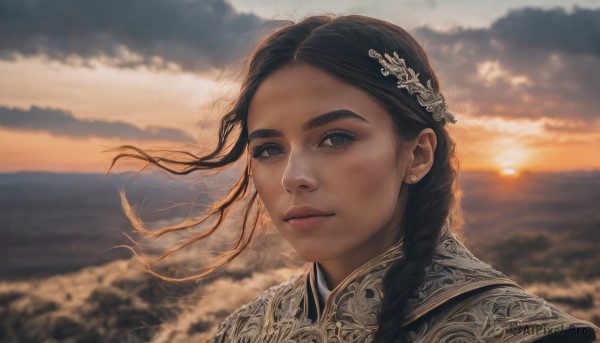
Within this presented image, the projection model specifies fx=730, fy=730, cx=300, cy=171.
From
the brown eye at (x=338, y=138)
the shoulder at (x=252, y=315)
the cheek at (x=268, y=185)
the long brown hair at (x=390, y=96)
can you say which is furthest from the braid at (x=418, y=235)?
the shoulder at (x=252, y=315)

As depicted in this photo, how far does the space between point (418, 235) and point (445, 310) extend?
13.0 inches

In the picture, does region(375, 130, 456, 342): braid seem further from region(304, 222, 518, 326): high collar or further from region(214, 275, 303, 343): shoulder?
region(214, 275, 303, 343): shoulder

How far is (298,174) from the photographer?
2768mm

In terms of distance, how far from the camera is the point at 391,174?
112 inches

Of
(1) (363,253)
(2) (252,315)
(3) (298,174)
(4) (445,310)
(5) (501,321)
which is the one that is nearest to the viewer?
(5) (501,321)

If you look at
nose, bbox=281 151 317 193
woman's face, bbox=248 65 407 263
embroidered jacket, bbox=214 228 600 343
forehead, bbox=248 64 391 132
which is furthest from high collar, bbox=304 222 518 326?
forehead, bbox=248 64 391 132

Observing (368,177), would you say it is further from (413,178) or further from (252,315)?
(252,315)

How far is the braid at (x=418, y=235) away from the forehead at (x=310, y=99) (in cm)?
34

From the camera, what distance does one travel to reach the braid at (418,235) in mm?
2682

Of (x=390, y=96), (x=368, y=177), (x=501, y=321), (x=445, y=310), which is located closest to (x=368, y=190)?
(x=368, y=177)

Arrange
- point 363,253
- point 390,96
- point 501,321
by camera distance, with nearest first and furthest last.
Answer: point 501,321 → point 390,96 → point 363,253

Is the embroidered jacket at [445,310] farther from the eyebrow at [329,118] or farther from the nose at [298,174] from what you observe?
the eyebrow at [329,118]

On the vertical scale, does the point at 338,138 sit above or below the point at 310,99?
below

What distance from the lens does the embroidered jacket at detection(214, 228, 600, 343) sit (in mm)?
2516
